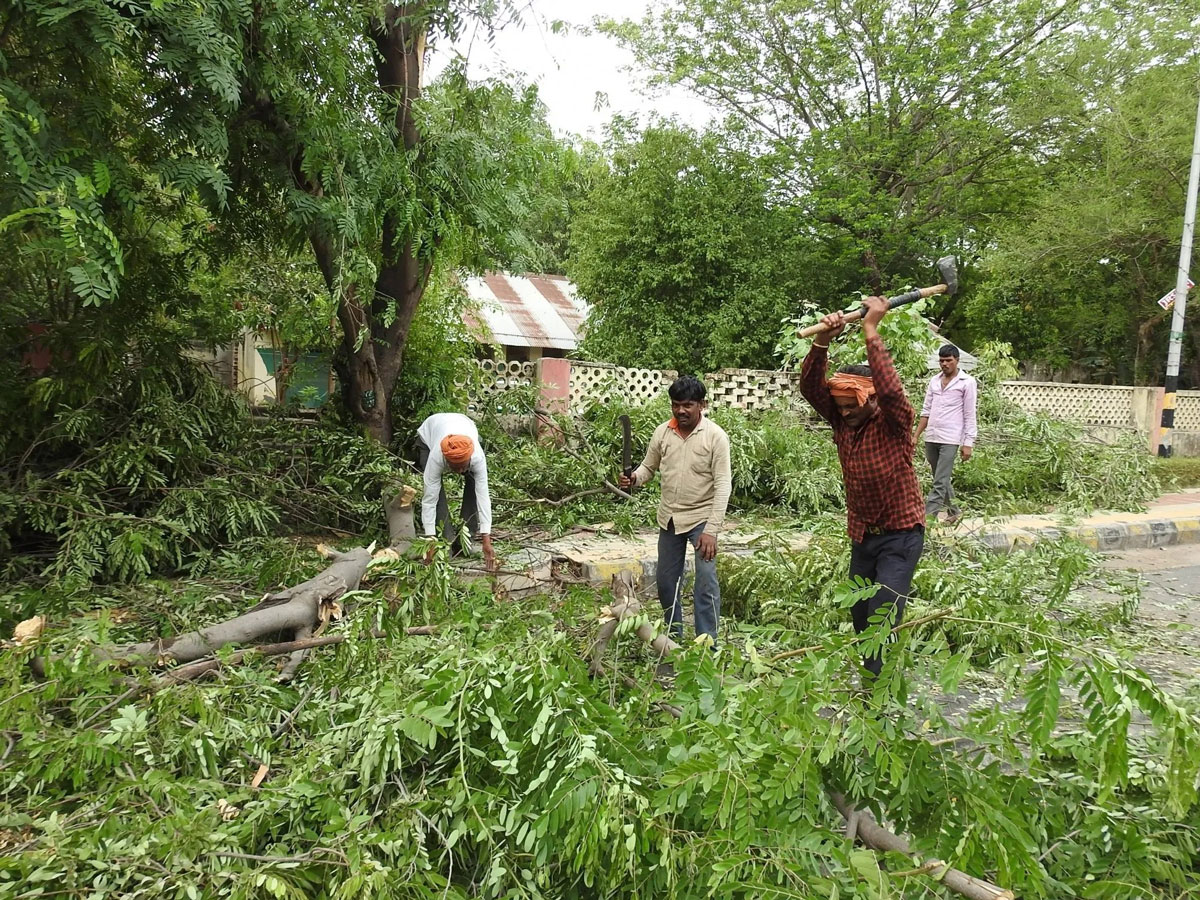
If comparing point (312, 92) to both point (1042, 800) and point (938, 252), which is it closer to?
point (1042, 800)

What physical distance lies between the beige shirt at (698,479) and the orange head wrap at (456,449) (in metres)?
1.38

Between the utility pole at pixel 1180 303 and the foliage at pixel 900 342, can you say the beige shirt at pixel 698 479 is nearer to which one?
the foliage at pixel 900 342

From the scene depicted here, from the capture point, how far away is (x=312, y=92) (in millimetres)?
5203

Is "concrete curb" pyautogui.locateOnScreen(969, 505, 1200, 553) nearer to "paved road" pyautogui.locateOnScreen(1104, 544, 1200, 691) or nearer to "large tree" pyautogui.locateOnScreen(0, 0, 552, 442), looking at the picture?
"paved road" pyautogui.locateOnScreen(1104, 544, 1200, 691)

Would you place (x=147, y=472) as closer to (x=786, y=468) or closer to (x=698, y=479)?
(x=698, y=479)

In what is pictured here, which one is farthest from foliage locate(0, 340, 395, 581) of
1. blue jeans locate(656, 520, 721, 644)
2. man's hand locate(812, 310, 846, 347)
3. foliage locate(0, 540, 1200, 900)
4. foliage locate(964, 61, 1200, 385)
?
foliage locate(964, 61, 1200, 385)

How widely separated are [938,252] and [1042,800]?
56.1 feet

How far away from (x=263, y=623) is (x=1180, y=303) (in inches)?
615

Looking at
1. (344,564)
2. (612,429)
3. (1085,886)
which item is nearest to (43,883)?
(344,564)

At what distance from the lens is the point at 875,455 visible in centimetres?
329

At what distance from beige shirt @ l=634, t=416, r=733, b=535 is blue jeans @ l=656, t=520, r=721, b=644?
86 mm

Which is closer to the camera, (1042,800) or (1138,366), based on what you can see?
(1042,800)

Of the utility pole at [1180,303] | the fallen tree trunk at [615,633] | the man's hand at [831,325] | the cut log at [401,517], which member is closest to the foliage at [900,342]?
the man's hand at [831,325]

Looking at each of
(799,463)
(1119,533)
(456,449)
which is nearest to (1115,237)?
(1119,533)
